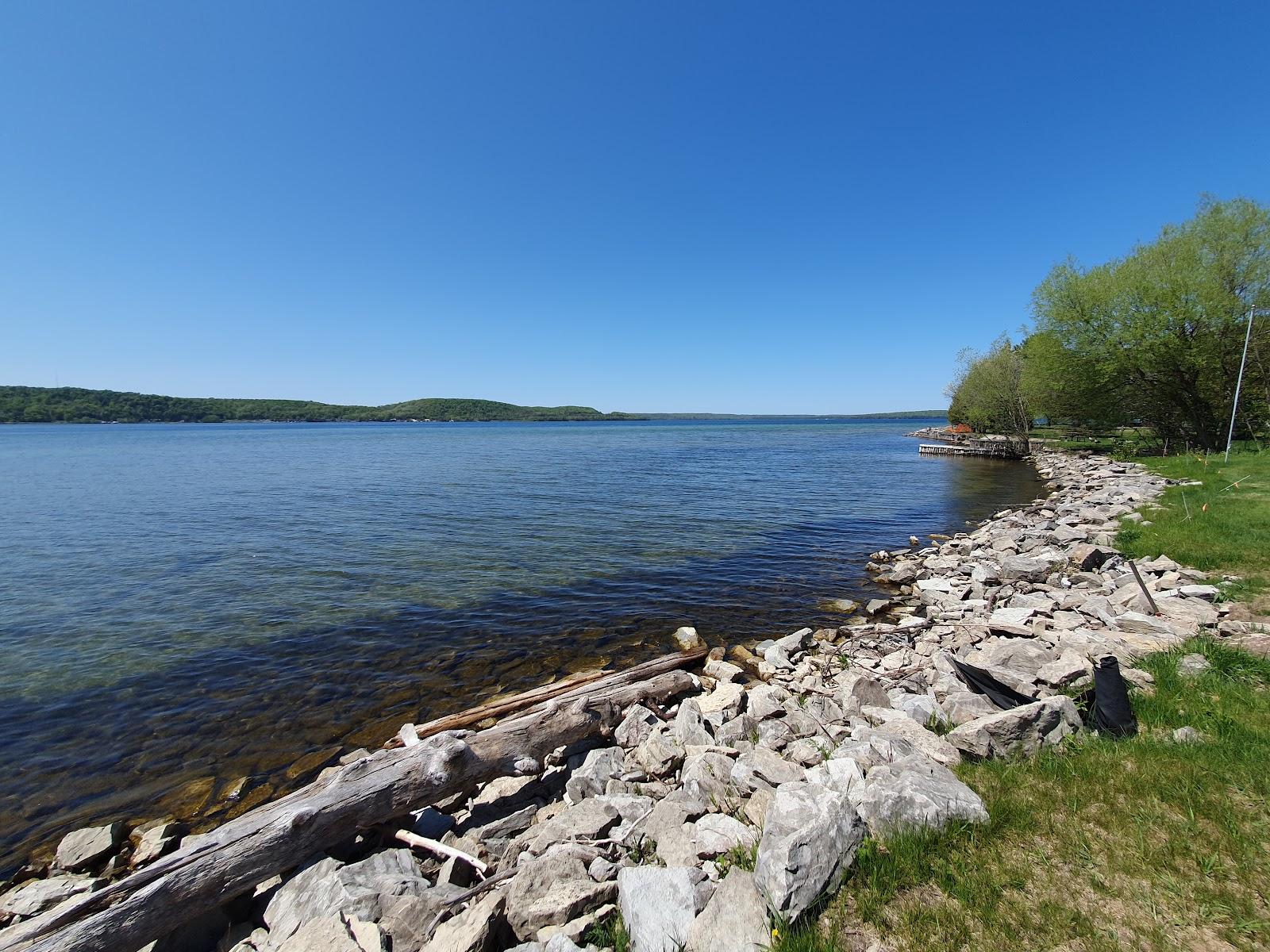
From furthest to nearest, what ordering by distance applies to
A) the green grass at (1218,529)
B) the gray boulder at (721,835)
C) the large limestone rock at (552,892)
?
the green grass at (1218,529) < the gray boulder at (721,835) < the large limestone rock at (552,892)

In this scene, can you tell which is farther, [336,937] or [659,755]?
[659,755]

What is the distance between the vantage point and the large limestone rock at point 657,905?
396cm

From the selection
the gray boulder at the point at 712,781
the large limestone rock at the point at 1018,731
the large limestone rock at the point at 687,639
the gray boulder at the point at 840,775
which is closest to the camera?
the gray boulder at the point at 840,775

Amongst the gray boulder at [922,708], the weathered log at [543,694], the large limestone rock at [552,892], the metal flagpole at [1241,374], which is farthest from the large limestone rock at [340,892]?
the metal flagpole at [1241,374]

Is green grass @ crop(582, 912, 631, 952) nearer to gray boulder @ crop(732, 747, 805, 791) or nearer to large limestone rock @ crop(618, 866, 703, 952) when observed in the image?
large limestone rock @ crop(618, 866, 703, 952)

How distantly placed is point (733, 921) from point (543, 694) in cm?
618

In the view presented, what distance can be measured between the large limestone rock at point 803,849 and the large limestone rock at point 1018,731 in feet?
7.25

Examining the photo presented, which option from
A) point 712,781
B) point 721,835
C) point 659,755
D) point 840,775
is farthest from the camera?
point 659,755

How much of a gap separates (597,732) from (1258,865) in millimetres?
7011

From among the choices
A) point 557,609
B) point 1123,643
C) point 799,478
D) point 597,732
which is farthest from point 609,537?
point 799,478

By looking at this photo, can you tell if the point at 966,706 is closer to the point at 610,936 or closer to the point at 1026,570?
the point at 610,936

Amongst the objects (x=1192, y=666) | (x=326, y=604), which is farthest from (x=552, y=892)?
(x=326, y=604)

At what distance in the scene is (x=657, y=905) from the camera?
4.17 meters

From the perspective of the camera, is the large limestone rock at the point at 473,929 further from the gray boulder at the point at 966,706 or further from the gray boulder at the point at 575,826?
the gray boulder at the point at 966,706
